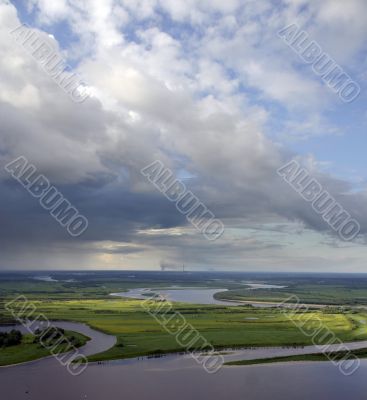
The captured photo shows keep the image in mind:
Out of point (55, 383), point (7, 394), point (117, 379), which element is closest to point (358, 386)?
point (117, 379)

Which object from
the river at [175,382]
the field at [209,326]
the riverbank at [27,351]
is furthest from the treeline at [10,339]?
the field at [209,326]

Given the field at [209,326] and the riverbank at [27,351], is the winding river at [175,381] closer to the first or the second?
the riverbank at [27,351]

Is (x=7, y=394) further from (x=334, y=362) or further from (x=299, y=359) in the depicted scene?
(x=334, y=362)

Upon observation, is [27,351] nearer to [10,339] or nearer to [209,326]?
[10,339]

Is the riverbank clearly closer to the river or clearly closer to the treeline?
the treeline

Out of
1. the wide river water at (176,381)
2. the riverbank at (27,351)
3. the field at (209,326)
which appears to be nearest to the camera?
the wide river water at (176,381)

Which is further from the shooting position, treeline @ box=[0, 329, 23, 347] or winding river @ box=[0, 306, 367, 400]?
treeline @ box=[0, 329, 23, 347]

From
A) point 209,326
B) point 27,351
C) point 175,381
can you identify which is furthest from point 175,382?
point 209,326

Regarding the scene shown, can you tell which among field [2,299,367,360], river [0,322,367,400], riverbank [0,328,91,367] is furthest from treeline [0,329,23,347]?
field [2,299,367,360]
